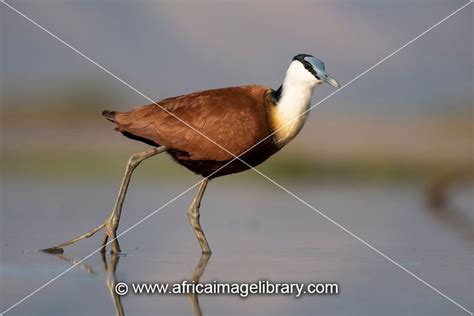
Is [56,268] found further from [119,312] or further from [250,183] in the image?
[250,183]

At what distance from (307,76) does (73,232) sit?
2384 mm

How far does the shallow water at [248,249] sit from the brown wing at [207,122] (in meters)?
0.80

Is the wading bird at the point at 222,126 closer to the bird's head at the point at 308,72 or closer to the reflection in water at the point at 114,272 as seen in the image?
the bird's head at the point at 308,72

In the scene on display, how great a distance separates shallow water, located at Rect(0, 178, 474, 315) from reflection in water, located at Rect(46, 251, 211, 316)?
3cm

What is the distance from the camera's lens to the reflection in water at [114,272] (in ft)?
26.3

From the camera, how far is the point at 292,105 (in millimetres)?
10742

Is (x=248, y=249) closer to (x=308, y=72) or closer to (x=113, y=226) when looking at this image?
(x=113, y=226)

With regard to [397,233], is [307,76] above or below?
above

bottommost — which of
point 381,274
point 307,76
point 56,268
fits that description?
point 56,268

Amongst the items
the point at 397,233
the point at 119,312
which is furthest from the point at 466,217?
the point at 119,312

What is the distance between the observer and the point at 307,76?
426 inches

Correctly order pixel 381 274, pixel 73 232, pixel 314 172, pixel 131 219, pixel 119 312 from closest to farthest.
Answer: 1. pixel 119 312
2. pixel 381 274
3. pixel 73 232
4. pixel 131 219
5. pixel 314 172

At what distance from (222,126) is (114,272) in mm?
1920

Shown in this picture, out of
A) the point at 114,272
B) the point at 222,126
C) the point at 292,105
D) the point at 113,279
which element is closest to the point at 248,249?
the point at 222,126
